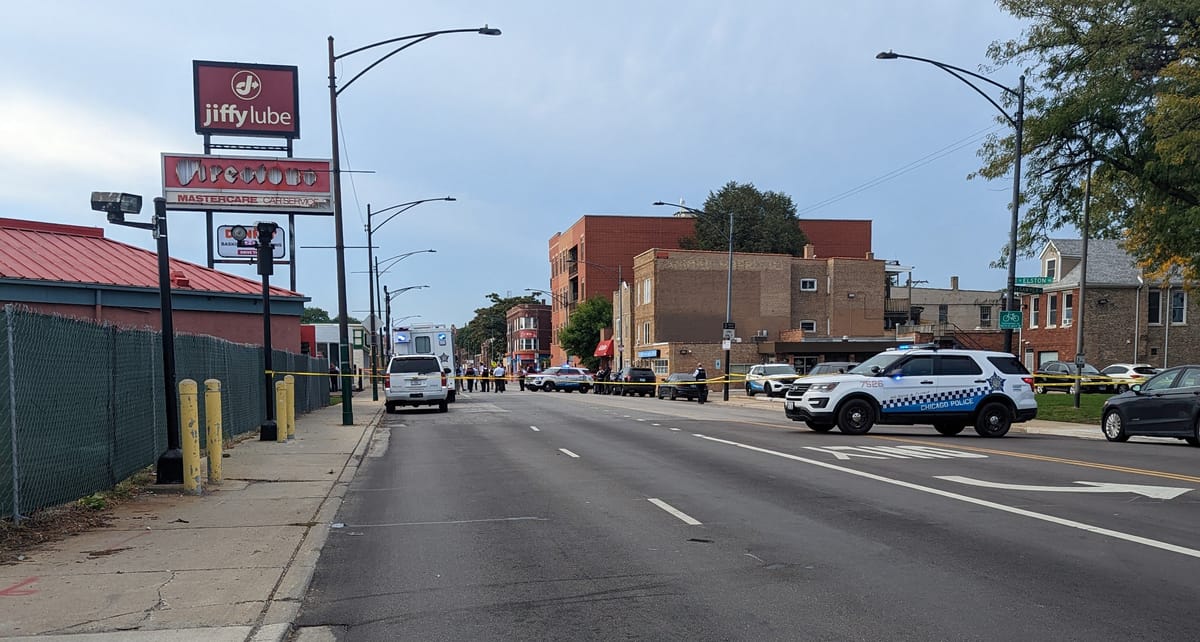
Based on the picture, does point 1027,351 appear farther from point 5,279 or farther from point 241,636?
point 241,636

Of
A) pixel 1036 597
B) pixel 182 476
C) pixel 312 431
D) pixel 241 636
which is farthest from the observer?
pixel 312 431

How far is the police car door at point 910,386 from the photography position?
2012 centimetres

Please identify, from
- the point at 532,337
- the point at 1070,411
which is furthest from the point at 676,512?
the point at 532,337

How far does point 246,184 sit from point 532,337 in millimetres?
87664

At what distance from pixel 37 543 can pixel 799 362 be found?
5738 centimetres

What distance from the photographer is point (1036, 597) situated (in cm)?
655

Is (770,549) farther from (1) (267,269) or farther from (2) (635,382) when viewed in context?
(2) (635,382)

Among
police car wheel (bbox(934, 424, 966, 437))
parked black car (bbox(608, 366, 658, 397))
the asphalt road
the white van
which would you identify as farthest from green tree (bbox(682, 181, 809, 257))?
the asphalt road

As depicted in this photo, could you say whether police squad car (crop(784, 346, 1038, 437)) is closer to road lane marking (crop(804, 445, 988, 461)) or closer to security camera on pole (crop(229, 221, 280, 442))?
road lane marking (crop(804, 445, 988, 461))

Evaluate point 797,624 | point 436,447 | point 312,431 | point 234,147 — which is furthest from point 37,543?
point 234,147

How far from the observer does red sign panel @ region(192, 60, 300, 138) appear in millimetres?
41469

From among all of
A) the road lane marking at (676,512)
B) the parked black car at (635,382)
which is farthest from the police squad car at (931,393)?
the parked black car at (635,382)

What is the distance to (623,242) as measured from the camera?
90.6 meters

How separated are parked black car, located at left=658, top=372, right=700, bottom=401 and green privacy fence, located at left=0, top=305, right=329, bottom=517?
1256 inches
